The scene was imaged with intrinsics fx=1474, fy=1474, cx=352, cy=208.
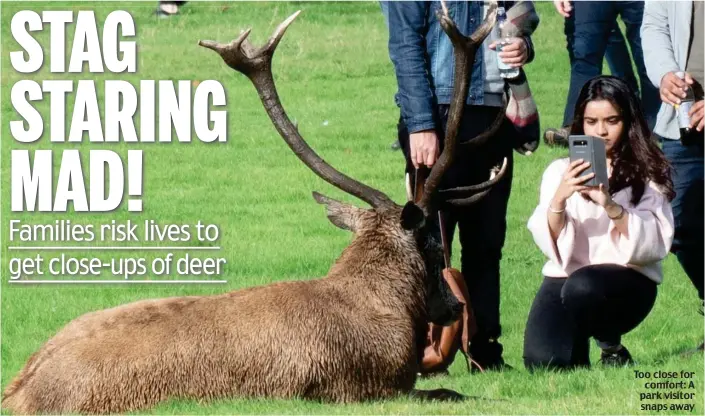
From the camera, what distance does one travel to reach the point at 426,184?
24.2 ft

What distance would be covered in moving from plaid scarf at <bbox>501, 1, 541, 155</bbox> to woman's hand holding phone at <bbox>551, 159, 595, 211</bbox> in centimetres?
85

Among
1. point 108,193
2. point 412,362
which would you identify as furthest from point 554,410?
point 108,193

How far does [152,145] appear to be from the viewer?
15656 mm

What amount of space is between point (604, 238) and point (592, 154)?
628mm

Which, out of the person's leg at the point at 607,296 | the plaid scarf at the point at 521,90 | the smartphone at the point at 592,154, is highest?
the plaid scarf at the point at 521,90

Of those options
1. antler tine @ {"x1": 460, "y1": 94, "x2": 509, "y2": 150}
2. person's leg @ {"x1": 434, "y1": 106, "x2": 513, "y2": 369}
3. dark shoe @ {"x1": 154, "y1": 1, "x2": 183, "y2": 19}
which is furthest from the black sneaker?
dark shoe @ {"x1": 154, "y1": 1, "x2": 183, "y2": 19}

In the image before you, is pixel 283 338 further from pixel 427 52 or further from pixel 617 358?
pixel 617 358

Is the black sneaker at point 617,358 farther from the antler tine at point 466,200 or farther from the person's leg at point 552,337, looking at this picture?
the antler tine at point 466,200

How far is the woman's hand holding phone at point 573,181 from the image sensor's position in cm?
742

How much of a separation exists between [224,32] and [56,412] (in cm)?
1362

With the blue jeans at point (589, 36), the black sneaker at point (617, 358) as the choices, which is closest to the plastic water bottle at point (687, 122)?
the black sneaker at point (617, 358)

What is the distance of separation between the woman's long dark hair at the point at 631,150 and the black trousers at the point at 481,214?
1.62ft

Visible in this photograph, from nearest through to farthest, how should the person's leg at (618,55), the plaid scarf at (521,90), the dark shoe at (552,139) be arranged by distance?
the plaid scarf at (521,90)
the dark shoe at (552,139)
the person's leg at (618,55)

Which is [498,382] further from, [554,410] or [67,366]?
[67,366]
